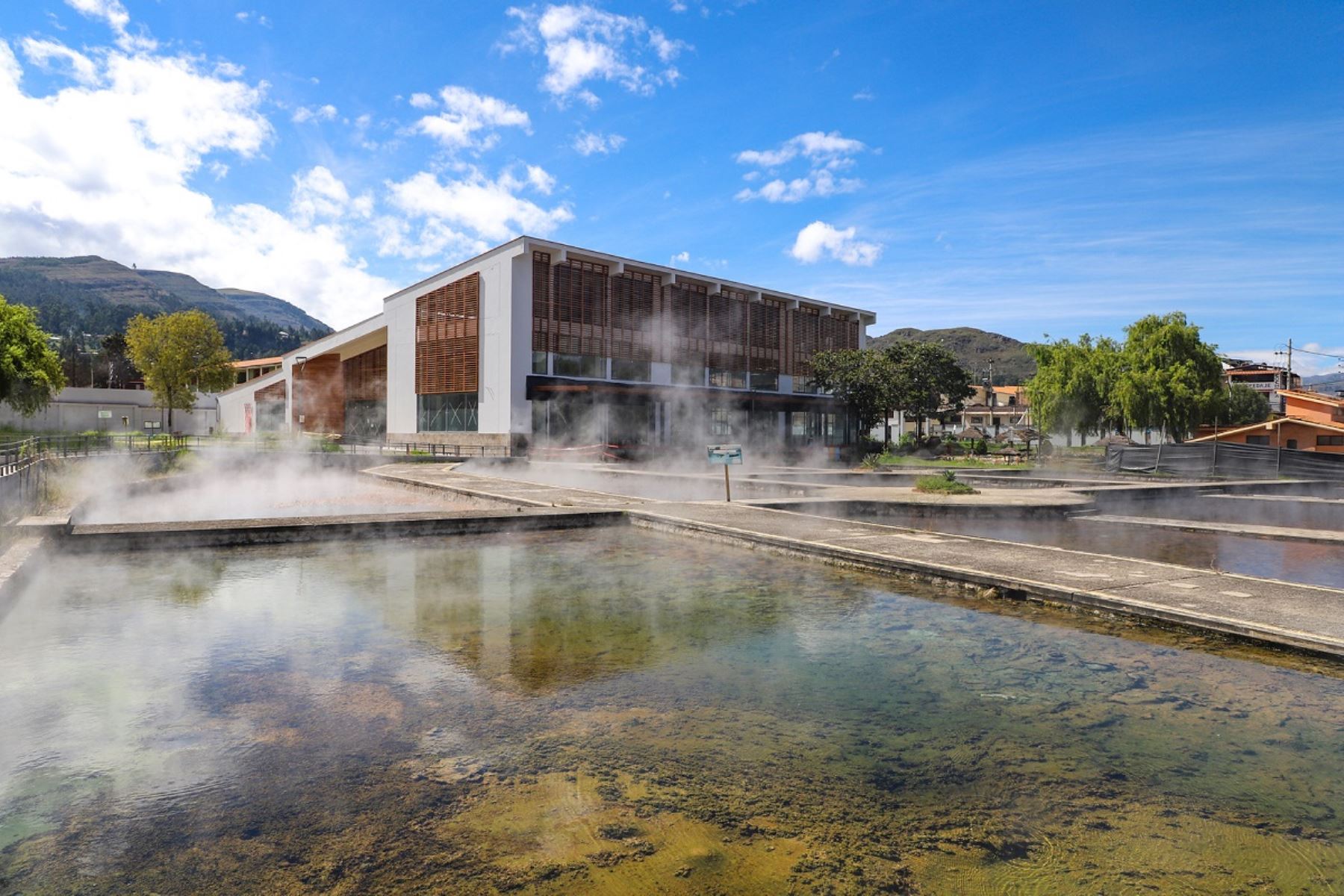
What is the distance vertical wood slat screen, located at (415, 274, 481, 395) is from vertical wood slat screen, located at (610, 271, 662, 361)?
7.26 meters

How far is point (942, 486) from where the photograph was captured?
763 inches

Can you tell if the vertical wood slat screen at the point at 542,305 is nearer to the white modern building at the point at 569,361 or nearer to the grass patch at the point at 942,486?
the white modern building at the point at 569,361

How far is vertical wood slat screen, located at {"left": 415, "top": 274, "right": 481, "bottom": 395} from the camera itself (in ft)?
132

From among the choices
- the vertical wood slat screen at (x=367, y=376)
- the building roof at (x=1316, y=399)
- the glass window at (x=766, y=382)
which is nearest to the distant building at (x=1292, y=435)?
the building roof at (x=1316, y=399)

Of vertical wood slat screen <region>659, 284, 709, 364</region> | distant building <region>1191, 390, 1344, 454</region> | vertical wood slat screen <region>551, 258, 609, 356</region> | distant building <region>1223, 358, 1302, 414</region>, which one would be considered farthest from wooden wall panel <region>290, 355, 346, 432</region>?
distant building <region>1223, 358, 1302, 414</region>

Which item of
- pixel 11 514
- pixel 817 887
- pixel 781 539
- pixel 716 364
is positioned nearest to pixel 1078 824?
pixel 817 887

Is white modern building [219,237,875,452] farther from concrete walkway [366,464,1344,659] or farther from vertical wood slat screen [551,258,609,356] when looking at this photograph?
concrete walkway [366,464,1344,659]

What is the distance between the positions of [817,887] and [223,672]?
14.9 feet

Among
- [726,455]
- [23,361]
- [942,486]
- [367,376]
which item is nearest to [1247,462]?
[942,486]

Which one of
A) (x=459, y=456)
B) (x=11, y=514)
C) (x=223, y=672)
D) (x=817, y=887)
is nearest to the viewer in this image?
(x=817, y=887)

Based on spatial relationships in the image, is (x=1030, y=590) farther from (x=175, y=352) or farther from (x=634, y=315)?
(x=175, y=352)

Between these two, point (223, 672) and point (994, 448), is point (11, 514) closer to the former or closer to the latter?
point (223, 672)

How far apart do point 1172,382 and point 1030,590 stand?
44.5 m

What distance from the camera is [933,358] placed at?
46.7 meters
